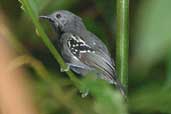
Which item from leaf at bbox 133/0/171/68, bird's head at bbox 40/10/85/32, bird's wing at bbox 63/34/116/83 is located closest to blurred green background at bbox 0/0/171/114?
leaf at bbox 133/0/171/68

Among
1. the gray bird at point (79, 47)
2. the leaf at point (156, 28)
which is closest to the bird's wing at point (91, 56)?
the gray bird at point (79, 47)

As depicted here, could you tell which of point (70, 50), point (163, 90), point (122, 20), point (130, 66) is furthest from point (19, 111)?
point (70, 50)

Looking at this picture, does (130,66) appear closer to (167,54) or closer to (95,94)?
(167,54)

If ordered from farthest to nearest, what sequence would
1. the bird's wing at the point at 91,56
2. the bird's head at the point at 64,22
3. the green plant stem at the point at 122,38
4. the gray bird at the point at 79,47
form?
the bird's head at the point at 64,22 → the gray bird at the point at 79,47 → the bird's wing at the point at 91,56 → the green plant stem at the point at 122,38

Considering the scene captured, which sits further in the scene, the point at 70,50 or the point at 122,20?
the point at 70,50

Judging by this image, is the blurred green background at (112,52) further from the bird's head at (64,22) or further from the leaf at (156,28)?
the bird's head at (64,22)

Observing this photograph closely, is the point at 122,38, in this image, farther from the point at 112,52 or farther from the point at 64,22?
the point at 64,22

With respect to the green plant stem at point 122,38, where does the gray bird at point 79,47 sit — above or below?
below

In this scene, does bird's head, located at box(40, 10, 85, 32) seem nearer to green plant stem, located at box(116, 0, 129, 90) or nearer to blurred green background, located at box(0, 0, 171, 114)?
blurred green background, located at box(0, 0, 171, 114)

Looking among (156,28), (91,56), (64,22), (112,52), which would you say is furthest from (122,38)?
(64,22)
